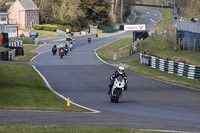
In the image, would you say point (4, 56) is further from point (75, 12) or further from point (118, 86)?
point (75, 12)

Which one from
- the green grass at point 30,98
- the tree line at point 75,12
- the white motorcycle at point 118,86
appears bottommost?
the green grass at point 30,98

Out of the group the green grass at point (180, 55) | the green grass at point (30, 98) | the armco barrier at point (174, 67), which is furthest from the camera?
the green grass at point (180, 55)

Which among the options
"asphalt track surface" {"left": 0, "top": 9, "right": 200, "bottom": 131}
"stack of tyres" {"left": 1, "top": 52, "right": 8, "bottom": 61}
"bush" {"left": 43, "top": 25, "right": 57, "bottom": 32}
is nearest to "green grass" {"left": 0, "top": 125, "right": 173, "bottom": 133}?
"asphalt track surface" {"left": 0, "top": 9, "right": 200, "bottom": 131}

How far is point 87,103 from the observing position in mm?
19391

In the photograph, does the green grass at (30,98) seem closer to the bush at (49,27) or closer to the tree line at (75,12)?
the bush at (49,27)

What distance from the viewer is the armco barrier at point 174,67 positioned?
1262 inches

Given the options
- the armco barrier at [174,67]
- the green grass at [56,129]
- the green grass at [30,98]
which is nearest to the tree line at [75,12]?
the armco barrier at [174,67]

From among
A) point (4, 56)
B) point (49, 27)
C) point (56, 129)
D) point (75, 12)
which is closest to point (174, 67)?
A: point (4, 56)

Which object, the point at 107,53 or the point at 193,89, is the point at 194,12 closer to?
the point at 107,53

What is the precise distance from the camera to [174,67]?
35.7 metres

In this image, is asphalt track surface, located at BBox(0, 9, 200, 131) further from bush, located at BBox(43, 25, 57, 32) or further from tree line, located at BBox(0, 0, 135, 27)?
tree line, located at BBox(0, 0, 135, 27)

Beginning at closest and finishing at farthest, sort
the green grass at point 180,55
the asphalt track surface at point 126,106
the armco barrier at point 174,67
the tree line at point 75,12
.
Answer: the asphalt track surface at point 126,106 < the armco barrier at point 174,67 < the green grass at point 180,55 < the tree line at point 75,12

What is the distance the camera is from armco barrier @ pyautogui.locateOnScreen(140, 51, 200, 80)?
32.1 m

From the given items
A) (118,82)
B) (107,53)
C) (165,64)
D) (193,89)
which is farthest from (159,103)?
(107,53)
